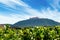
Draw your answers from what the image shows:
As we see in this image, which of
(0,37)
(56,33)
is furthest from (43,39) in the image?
(0,37)

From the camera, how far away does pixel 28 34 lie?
18391 mm

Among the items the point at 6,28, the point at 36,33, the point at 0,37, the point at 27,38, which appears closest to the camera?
the point at 0,37

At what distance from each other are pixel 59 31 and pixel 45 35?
126 inches

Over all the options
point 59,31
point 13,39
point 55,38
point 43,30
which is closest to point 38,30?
point 43,30

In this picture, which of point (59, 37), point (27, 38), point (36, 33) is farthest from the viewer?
point (59, 37)

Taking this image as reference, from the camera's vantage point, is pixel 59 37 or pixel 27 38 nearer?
pixel 27 38

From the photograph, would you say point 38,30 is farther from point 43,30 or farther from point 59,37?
point 59,37

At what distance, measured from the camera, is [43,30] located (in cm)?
2064

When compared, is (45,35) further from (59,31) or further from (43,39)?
(59,31)

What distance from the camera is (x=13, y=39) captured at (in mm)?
14727

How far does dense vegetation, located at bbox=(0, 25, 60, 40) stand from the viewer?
1492cm

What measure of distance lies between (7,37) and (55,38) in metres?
8.13

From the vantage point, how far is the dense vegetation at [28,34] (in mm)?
14920

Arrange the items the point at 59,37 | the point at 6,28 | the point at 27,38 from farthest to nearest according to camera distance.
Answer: the point at 59,37 < the point at 27,38 < the point at 6,28
